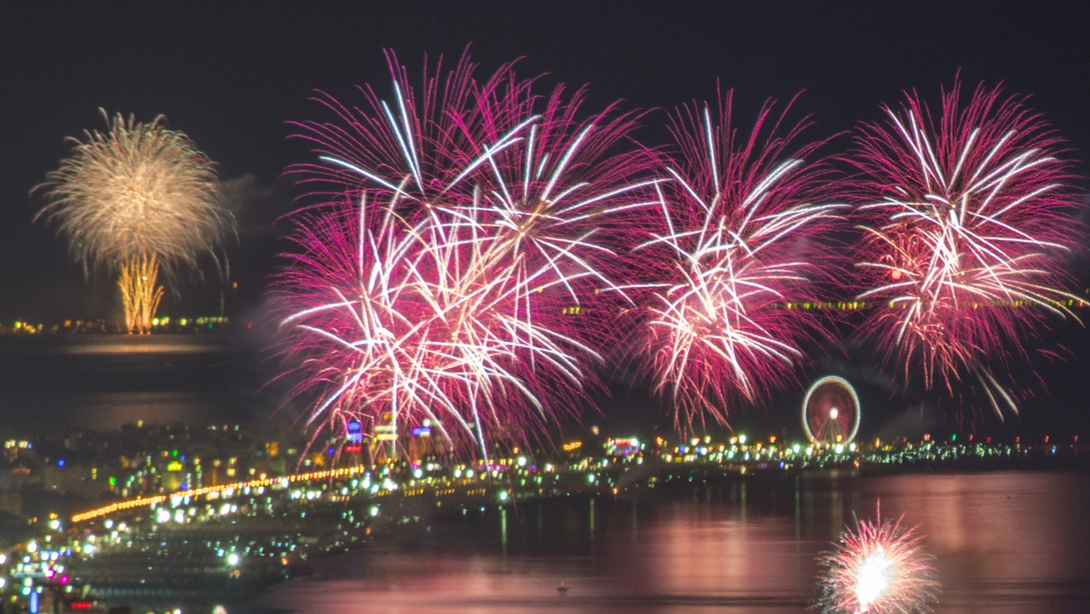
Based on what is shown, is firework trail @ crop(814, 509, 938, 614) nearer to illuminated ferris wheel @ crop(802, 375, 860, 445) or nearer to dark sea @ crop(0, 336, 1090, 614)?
dark sea @ crop(0, 336, 1090, 614)

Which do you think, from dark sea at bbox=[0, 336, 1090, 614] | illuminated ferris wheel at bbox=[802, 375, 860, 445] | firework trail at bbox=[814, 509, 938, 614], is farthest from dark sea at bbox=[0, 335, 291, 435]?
firework trail at bbox=[814, 509, 938, 614]

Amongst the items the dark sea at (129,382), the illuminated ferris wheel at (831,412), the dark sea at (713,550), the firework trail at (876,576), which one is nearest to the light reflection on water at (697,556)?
the dark sea at (713,550)

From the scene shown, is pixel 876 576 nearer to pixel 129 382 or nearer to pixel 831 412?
pixel 831 412

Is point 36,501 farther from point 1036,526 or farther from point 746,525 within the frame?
point 1036,526

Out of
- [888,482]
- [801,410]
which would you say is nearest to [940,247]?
[888,482]

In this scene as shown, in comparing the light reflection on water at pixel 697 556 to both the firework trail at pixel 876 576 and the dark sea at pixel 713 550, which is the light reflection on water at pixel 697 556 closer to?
the dark sea at pixel 713 550
